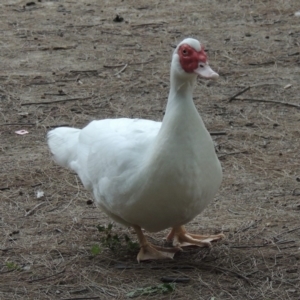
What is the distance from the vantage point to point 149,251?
432cm

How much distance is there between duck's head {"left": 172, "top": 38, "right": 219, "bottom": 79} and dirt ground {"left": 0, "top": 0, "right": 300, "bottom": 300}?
111cm

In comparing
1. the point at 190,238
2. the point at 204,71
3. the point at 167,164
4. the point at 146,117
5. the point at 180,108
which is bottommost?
the point at 146,117

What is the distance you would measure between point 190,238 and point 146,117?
236cm

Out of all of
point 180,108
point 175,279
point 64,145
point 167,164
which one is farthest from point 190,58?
point 64,145

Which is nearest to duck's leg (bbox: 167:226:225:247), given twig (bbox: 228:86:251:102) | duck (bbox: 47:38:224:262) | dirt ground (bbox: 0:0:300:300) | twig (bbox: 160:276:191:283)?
dirt ground (bbox: 0:0:300:300)

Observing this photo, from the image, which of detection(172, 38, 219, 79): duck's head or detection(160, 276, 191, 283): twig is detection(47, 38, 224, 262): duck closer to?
detection(172, 38, 219, 79): duck's head

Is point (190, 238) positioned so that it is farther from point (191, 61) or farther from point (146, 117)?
point (146, 117)

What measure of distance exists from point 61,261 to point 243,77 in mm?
3784

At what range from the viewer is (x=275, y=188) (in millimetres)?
5211

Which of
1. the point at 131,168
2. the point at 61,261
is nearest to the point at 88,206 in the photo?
the point at 61,261

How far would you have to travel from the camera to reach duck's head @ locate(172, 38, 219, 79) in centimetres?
377

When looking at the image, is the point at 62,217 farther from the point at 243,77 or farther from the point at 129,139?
the point at 243,77

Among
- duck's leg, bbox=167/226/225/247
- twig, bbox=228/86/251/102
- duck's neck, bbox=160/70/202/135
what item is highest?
duck's neck, bbox=160/70/202/135

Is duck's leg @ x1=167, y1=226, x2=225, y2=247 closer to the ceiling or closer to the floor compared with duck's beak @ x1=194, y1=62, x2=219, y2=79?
closer to the floor
